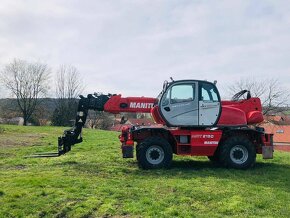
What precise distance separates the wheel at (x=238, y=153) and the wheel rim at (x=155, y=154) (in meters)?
1.91

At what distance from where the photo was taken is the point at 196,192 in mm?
8875

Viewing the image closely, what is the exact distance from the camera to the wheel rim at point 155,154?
12.1 metres

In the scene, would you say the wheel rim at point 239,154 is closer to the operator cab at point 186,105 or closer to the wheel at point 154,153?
the operator cab at point 186,105

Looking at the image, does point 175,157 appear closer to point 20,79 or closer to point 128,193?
point 128,193

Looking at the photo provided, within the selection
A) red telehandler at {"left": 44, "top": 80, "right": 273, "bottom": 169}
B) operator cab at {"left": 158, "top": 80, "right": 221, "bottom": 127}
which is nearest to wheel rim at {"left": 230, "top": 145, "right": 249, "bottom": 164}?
red telehandler at {"left": 44, "top": 80, "right": 273, "bottom": 169}

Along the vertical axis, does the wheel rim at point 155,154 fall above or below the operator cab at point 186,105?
below

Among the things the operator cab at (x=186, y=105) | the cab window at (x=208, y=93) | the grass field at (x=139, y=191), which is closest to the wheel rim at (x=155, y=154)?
the grass field at (x=139, y=191)

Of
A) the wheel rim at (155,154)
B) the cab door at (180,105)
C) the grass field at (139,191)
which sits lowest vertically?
the grass field at (139,191)

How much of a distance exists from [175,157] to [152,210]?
749 cm

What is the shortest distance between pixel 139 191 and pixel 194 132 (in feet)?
12.9

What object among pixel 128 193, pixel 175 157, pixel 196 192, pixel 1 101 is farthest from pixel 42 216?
pixel 1 101

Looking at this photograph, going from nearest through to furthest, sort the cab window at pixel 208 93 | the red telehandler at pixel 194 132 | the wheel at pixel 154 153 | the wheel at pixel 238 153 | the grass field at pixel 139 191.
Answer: the grass field at pixel 139 191
the wheel at pixel 154 153
the red telehandler at pixel 194 132
the wheel at pixel 238 153
the cab window at pixel 208 93

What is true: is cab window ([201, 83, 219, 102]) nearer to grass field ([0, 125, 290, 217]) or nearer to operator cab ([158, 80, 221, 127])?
operator cab ([158, 80, 221, 127])

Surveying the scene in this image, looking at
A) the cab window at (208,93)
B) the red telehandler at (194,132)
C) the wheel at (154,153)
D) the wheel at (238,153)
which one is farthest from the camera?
the cab window at (208,93)
